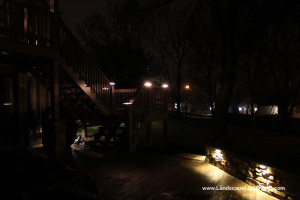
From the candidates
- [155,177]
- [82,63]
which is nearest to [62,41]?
[82,63]

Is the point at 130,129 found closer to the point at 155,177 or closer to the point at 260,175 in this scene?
the point at 155,177

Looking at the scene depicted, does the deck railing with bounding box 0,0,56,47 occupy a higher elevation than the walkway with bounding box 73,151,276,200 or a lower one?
higher

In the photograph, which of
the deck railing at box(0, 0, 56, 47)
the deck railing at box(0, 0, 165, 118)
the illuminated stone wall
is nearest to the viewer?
the illuminated stone wall

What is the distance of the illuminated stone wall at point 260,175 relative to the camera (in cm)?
400

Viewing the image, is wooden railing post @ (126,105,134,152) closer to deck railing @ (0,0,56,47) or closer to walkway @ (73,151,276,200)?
walkway @ (73,151,276,200)

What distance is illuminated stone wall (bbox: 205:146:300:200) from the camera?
3996 mm

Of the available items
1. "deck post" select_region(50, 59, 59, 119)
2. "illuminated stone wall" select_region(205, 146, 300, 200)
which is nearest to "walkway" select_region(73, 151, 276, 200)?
"illuminated stone wall" select_region(205, 146, 300, 200)

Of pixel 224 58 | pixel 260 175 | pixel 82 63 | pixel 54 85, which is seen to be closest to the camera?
pixel 260 175

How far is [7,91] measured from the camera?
635 centimetres

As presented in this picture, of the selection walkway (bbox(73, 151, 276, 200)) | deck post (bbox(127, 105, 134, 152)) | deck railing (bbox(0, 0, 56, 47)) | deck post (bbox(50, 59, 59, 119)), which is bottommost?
walkway (bbox(73, 151, 276, 200))

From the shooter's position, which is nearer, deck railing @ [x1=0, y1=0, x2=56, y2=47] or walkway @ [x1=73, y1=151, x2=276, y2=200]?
walkway @ [x1=73, y1=151, x2=276, y2=200]

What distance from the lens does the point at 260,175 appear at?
4.56 m

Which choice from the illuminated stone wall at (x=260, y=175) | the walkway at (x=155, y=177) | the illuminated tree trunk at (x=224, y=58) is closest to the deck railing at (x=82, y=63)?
the walkway at (x=155, y=177)

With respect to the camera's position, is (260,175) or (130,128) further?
(130,128)
